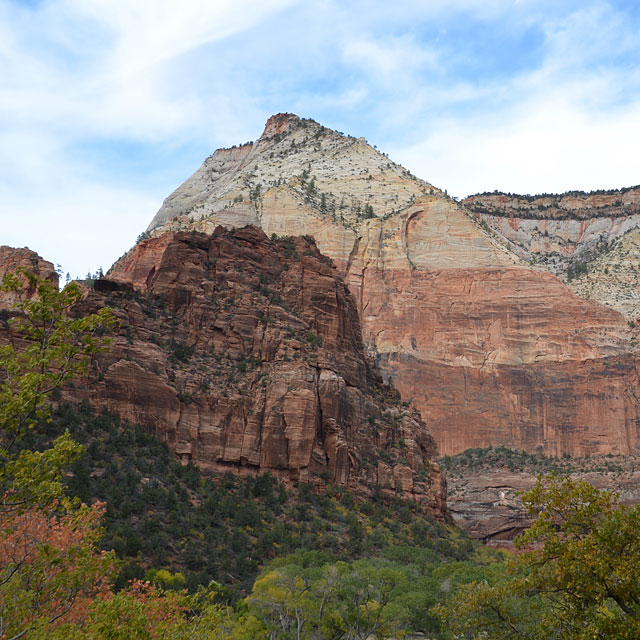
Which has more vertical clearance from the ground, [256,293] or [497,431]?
[256,293]

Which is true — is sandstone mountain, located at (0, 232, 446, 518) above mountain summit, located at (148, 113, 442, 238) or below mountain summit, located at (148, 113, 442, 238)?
below

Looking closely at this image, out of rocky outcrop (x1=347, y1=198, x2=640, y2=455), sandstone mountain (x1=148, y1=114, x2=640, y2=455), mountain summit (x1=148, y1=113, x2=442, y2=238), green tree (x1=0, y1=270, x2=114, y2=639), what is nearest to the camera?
Result: green tree (x1=0, y1=270, x2=114, y2=639)

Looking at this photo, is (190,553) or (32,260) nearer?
(190,553)

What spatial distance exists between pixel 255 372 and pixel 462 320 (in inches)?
2587

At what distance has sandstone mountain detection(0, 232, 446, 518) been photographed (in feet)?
183

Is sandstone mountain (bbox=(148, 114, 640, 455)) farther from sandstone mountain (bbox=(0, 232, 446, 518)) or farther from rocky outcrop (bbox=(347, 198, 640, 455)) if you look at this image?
sandstone mountain (bbox=(0, 232, 446, 518))

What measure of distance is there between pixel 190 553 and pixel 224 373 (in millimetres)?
18429

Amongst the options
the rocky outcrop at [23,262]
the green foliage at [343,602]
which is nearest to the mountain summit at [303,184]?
the rocky outcrop at [23,262]

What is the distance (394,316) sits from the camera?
12138 centimetres

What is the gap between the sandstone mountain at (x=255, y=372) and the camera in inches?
2199

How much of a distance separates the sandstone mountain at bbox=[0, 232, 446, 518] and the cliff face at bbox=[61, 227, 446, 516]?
100 mm

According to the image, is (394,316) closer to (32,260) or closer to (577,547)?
(32,260)

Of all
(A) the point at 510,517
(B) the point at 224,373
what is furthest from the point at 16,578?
(A) the point at 510,517

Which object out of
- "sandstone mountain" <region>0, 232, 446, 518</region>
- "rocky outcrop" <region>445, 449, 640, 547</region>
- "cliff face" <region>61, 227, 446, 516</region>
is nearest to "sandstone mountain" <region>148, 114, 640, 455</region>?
"rocky outcrop" <region>445, 449, 640, 547</region>
